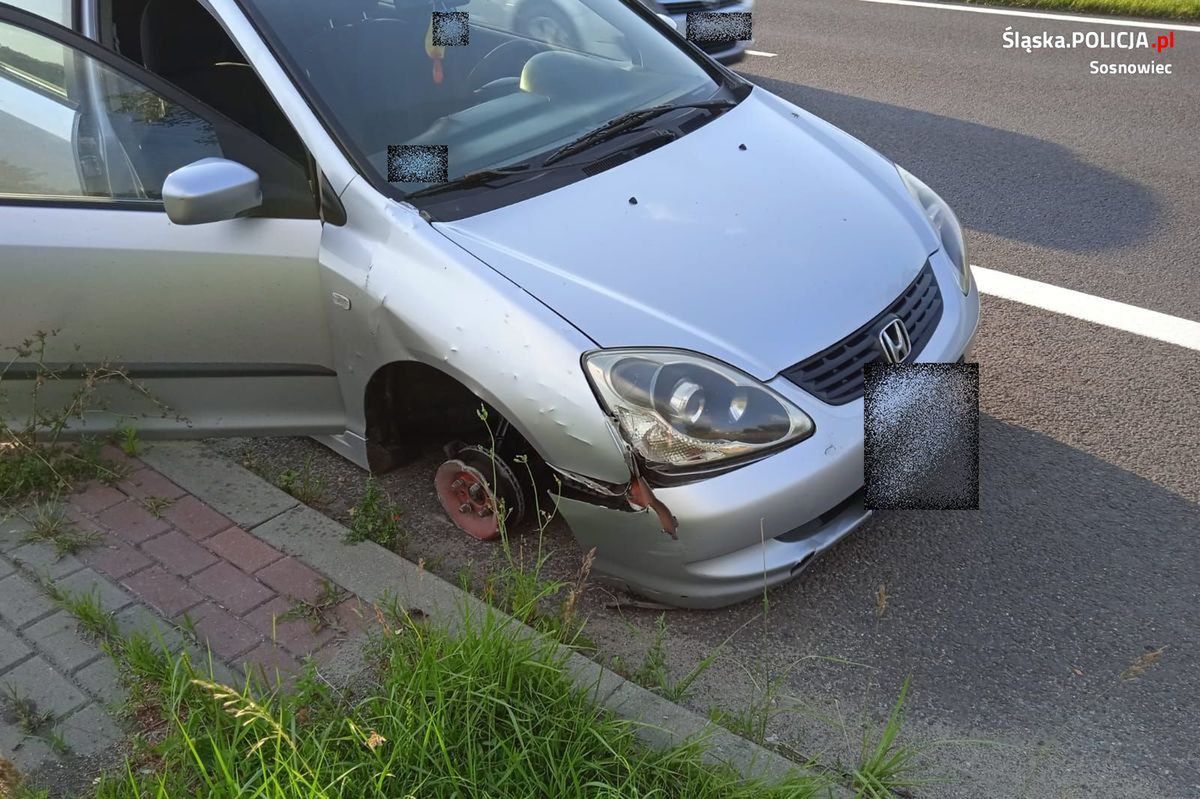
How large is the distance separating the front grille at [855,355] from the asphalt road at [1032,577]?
55 cm

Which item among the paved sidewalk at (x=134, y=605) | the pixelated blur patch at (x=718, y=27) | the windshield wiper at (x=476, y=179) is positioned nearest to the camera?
the paved sidewalk at (x=134, y=605)

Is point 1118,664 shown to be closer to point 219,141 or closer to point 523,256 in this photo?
point 523,256

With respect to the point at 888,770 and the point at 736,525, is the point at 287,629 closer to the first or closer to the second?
the point at 736,525

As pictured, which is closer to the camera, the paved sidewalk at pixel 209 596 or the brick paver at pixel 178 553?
the paved sidewalk at pixel 209 596

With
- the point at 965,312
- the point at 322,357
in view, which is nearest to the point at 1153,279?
the point at 965,312

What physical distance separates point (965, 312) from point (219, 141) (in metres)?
2.25

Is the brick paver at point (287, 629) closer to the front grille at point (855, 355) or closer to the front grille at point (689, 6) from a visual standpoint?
the front grille at point (855, 355)

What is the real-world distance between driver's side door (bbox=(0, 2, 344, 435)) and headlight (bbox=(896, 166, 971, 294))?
1906mm

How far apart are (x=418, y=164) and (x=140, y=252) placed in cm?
85

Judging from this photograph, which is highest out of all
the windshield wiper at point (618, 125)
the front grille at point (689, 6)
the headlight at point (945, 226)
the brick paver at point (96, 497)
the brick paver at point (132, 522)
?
the front grille at point (689, 6)

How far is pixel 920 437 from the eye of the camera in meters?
2.89

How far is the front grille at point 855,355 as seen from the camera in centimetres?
269

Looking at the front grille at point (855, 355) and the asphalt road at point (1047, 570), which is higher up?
the front grille at point (855, 355)

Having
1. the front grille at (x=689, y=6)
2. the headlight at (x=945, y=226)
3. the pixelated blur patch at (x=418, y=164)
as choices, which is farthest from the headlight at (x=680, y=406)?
the front grille at (x=689, y=6)
